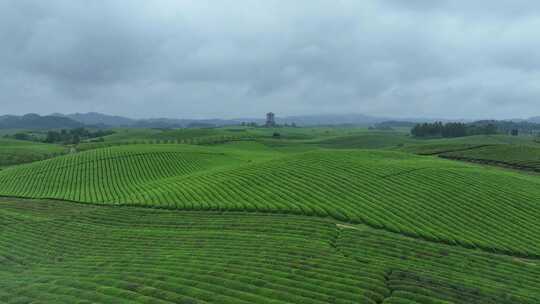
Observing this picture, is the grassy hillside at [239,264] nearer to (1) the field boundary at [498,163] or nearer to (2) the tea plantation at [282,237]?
(2) the tea plantation at [282,237]

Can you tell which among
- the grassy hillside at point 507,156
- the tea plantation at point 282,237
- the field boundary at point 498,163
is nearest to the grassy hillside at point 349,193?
the tea plantation at point 282,237

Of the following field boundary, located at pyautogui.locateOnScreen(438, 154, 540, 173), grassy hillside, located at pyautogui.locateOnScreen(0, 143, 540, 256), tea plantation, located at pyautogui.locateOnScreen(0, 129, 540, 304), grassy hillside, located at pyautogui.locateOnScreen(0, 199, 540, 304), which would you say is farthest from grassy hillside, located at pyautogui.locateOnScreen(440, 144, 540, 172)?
grassy hillside, located at pyautogui.locateOnScreen(0, 199, 540, 304)

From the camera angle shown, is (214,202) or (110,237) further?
(214,202)

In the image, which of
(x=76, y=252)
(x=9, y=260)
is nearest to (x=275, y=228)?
(x=76, y=252)

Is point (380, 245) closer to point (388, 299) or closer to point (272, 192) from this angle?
point (388, 299)

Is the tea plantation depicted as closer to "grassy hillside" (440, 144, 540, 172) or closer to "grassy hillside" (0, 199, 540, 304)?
"grassy hillside" (0, 199, 540, 304)

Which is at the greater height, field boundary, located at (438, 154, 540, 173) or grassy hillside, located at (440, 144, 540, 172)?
grassy hillside, located at (440, 144, 540, 172)
